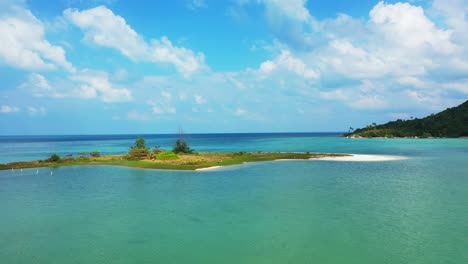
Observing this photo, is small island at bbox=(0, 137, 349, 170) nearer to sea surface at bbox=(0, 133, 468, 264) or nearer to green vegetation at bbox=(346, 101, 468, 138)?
sea surface at bbox=(0, 133, 468, 264)

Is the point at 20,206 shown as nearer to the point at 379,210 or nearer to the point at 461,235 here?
the point at 379,210

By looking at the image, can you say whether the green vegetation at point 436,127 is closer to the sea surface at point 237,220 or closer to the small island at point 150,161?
the small island at point 150,161

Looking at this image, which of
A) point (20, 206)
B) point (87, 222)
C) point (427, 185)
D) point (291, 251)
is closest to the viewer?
point (291, 251)

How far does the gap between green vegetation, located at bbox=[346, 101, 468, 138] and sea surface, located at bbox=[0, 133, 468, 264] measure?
501 feet

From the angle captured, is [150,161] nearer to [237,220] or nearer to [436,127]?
[237,220]

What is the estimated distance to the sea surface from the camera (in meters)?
16.7

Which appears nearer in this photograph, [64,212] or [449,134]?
[64,212]

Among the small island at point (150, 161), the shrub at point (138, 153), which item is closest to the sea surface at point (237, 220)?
the small island at point (150, 161)

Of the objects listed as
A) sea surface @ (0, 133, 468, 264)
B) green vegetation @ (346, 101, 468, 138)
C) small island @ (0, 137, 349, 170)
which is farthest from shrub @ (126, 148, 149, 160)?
green vegetation @ (346, 101, 468, 138)

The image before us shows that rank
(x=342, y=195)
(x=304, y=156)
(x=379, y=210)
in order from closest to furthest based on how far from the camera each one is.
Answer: (x=379, y=210) < (x=342, y=195) < (x=304, y=156)

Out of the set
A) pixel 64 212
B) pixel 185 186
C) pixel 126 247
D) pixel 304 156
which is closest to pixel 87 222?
pixel 64 212

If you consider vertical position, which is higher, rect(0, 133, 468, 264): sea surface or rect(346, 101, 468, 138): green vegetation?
rect(346, 101, 468, 138): green vegetation

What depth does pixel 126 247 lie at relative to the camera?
58.3 feet

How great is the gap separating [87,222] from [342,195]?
2167cm
